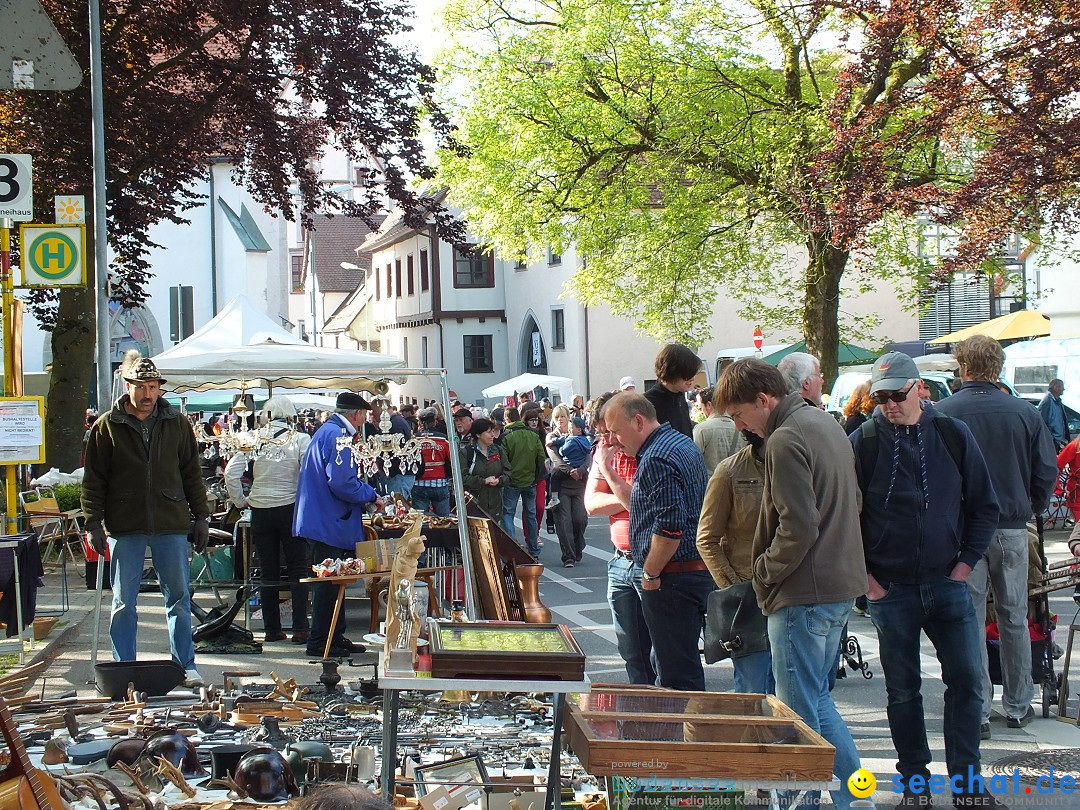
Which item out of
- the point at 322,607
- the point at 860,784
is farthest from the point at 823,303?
the point at 860,784

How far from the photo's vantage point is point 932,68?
54.6 feet

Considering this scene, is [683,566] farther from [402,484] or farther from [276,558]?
[402,484]

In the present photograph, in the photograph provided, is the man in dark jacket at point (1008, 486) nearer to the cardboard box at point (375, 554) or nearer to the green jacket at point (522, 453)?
the cardboard box at point (375, 554)

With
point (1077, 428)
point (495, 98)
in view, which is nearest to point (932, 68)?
point (1077, 428)

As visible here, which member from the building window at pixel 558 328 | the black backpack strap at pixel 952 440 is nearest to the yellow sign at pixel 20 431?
the black backpack strap at pixel 952 440

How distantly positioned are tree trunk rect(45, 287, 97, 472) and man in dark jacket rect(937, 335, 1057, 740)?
40.8 feet

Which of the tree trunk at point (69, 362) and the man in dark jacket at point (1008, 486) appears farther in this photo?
the tree trunk at point (69, 362)

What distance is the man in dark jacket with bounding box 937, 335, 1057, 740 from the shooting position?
21.0 feet

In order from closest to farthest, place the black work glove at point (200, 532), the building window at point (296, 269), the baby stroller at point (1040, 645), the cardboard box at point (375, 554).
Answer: the baby stroller at point (1040, 645) → the black work glove at point (200, 532) → the cardboard box at point (375, 554) → the building window at point (296, 269)

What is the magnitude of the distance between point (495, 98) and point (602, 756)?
59.9ft

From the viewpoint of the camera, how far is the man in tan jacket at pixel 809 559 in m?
4.64

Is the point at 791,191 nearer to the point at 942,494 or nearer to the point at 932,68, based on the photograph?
Result: the point at 932,68

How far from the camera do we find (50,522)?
13852mm

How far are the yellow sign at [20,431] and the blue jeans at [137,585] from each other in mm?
1681
